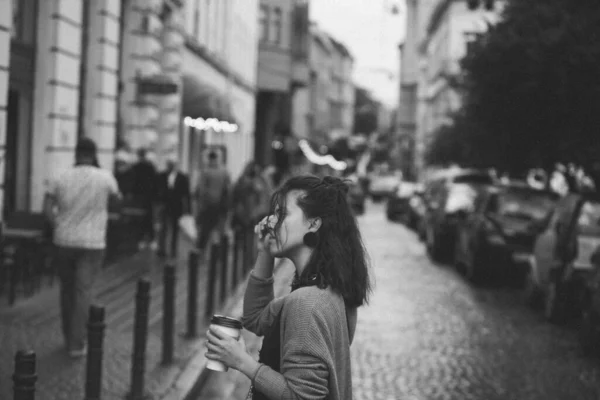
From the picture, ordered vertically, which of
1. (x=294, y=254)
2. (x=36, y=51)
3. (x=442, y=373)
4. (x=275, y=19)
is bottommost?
(x=442, y=373)

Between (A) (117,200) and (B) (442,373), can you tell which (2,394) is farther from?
(B) (442,373)

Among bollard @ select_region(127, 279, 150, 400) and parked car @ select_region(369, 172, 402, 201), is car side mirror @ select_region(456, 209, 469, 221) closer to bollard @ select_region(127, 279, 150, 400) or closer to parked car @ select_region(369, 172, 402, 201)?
bollard @ select_region(127, 279, 150, 400)

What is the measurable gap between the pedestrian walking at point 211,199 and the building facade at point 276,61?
3181 centimetres

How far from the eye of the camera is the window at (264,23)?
5134 centimetres

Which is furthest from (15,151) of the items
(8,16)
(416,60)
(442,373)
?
(416,60)

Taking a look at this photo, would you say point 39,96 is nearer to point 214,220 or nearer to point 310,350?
point 214,220

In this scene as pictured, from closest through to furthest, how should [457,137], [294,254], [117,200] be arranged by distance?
[294,254], [117,200], [457,137]

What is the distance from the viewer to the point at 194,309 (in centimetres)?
983

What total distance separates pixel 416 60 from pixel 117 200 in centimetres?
10884

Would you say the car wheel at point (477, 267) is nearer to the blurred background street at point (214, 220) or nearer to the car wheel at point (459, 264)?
the blurred background street at point (214, 220)

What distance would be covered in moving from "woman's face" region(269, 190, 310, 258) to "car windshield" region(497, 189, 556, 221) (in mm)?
14368

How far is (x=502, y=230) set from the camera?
16969mm

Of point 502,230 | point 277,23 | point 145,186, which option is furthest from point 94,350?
point 277,23

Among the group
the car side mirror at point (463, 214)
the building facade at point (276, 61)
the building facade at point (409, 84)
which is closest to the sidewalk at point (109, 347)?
the car side mirror at point (463, 214)
